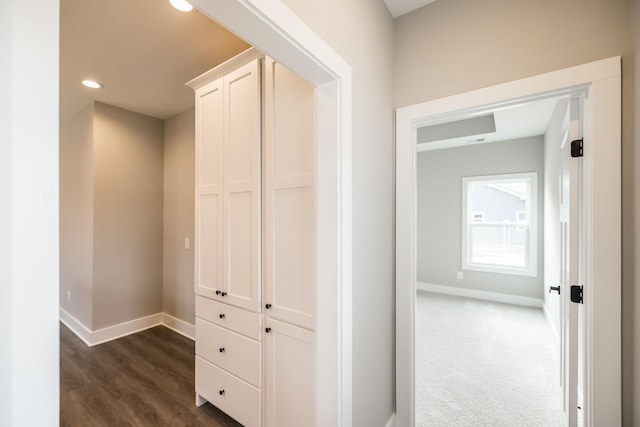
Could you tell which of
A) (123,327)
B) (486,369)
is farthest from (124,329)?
(486,369)

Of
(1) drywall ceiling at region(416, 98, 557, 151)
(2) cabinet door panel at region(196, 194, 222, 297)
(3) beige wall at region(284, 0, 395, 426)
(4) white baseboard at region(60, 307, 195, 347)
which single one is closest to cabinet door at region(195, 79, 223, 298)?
(2) cabinet door panel at region(196, 194, 222, 297)

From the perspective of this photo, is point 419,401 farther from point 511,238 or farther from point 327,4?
point 511,238

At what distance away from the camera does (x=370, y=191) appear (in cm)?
153

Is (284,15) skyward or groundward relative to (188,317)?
skyward

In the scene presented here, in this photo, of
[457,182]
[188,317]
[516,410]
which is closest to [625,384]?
[516,410]

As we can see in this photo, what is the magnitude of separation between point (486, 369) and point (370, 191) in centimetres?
228

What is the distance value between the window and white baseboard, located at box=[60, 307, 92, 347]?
548cm

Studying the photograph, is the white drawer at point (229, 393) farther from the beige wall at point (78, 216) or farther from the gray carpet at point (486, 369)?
the beige wall at point (78, 216)

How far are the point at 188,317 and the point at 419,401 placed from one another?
267cm

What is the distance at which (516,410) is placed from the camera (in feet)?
6.78

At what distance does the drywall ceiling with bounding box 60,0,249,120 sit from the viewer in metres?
1.80

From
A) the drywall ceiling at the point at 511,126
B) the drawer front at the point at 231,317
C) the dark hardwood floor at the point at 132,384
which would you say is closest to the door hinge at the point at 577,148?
the drywall ceiling at the point at 511,126

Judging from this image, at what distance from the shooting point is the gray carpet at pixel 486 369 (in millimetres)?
2025

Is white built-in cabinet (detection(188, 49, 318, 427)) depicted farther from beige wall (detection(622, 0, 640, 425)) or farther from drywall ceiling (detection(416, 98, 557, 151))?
drywall ceiling (detection(416, 98, 557, 151))
